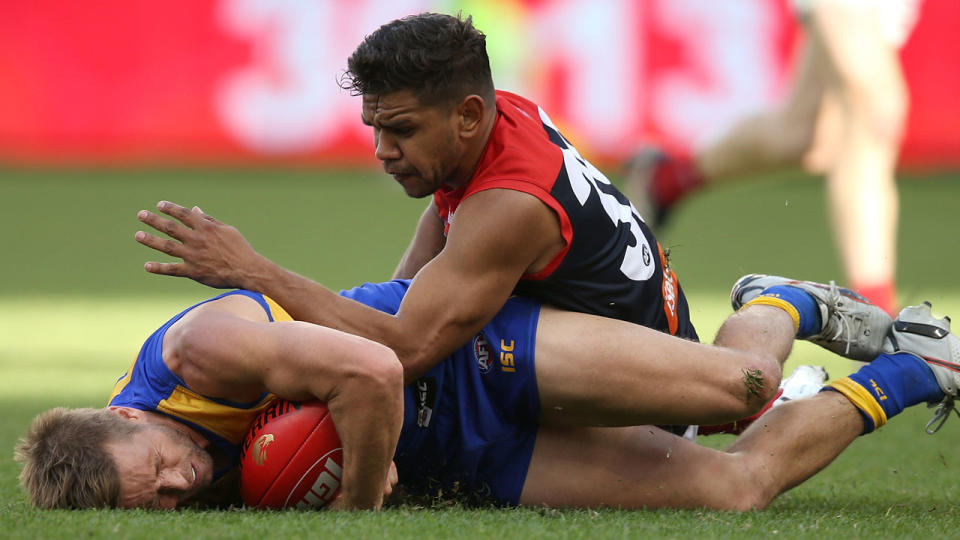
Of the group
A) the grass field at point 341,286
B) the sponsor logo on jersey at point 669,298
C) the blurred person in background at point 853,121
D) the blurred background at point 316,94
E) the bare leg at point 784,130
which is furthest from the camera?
the blurred background at point 316,94

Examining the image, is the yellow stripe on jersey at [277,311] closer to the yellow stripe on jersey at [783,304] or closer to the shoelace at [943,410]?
the yellow stripe on jersey at [783,304]

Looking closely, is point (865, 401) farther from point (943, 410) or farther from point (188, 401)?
point (188, 401)

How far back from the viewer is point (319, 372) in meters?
3.39

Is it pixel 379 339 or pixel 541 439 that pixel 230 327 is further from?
pixel 541 439

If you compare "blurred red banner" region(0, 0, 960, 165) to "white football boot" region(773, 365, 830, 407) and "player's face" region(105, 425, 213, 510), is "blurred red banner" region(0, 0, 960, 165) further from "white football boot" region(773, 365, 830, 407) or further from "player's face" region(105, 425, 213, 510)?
"player's face" region(105, 425, 213, 510)

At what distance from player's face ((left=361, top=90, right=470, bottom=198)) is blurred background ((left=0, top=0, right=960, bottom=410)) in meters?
8.39

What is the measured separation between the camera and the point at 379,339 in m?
3.66

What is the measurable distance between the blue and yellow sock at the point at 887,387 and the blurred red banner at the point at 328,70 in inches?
375

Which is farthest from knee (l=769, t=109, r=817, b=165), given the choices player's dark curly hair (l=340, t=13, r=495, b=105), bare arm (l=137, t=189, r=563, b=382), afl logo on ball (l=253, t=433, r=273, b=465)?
afl logo on ball (l=253, t=433, r=273, b=465)

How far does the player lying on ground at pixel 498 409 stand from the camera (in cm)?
342

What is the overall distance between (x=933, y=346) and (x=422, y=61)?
1812 millimetres

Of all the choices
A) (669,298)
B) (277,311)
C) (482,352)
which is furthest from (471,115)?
(669,298)

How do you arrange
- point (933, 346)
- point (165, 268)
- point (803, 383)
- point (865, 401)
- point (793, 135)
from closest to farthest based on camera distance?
point (165, 268) < point (865, 401) < point (933, 346) < point (803, 383) < point (793, 135)

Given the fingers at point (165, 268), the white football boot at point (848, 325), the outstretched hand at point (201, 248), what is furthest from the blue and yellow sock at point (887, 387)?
the fingers at point (165, 268)
